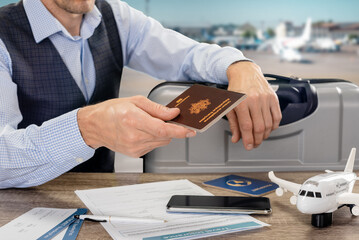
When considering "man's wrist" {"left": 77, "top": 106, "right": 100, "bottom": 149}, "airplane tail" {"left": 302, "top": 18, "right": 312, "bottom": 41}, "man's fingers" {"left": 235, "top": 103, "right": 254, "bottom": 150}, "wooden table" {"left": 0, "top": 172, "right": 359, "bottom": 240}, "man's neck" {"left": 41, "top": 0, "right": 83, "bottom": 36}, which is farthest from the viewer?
"airplane tail" {"left": 302, "top": 18, "right": 312, "bottom": 41}

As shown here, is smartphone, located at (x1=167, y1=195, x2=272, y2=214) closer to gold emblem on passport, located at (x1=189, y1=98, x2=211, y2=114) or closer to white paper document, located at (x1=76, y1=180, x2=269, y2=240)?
white paper document, located at (x1=76, y1=180, x2=269, y2=240)

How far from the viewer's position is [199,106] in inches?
31.7

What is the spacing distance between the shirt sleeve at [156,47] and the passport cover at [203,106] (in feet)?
1.99

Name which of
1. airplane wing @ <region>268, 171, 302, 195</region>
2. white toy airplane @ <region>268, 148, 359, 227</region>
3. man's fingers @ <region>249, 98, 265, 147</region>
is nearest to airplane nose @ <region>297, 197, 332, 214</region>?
white toy airplane @ <region>268, 148, 359, 227</region>

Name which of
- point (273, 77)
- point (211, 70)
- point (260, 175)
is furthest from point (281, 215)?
point (211, 70)

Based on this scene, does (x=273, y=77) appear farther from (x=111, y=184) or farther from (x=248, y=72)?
(x=111, y=184)

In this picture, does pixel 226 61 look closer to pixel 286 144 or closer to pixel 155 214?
pixel 286 144

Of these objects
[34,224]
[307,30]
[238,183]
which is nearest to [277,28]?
[307,30]

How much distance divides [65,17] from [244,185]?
811 mm

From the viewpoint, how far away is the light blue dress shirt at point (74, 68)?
0.91 m

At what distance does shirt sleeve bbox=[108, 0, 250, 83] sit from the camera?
60.2 inches


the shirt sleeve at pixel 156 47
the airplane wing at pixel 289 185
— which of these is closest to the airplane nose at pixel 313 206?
the airplane wing at pixel 289 185

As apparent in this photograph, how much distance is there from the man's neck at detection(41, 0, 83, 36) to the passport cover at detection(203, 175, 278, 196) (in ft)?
2.40

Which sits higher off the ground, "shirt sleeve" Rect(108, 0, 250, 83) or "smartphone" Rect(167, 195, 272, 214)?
"shirt sleeve" Rect(108, 0, 250, 83)
